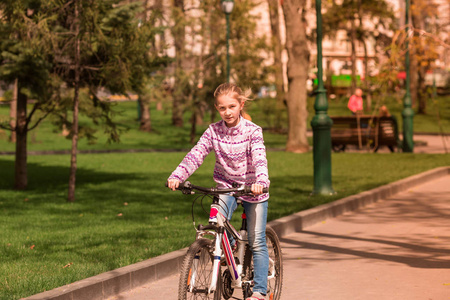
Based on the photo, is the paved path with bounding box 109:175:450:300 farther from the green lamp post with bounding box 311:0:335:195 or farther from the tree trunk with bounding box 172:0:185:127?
the tree trunk with bounding box 172:0:185:127

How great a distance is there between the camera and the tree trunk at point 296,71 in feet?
79.8

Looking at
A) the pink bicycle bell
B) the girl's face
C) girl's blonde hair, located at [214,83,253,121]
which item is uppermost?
girl's blonde hair, located at [214,83,253,121]

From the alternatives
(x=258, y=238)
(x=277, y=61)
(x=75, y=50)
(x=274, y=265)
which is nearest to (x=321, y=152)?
(x=75, y=50)

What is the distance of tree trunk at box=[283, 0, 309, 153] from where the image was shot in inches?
957

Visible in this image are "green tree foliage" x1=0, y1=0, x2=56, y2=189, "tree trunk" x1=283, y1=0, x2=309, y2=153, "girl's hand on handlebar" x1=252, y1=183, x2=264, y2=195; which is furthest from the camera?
"tree trunk" x1=283, y1=0, x2=309, y2=153

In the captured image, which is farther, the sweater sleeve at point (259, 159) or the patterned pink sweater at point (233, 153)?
the patterned pink sweater at point (233, 153)

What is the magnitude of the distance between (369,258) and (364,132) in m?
18.0

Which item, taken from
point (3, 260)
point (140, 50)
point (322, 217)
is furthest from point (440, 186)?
point (3, 260)

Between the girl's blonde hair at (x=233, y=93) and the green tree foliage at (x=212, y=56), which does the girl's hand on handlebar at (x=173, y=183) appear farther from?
the green tree foliage at (x=212, y=56)

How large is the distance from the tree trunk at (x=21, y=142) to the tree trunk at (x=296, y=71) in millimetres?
10749

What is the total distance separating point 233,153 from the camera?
520cm

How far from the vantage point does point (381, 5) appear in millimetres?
45344

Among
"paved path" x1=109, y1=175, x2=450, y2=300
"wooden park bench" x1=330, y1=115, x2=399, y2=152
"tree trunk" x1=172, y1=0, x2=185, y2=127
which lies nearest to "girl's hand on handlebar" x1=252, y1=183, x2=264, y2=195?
"paved path" x1=109, y1=175, x2=450, y2=300

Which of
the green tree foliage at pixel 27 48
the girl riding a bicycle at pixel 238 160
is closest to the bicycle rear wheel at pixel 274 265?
the girl riding a bicycle at pixel 238 160
